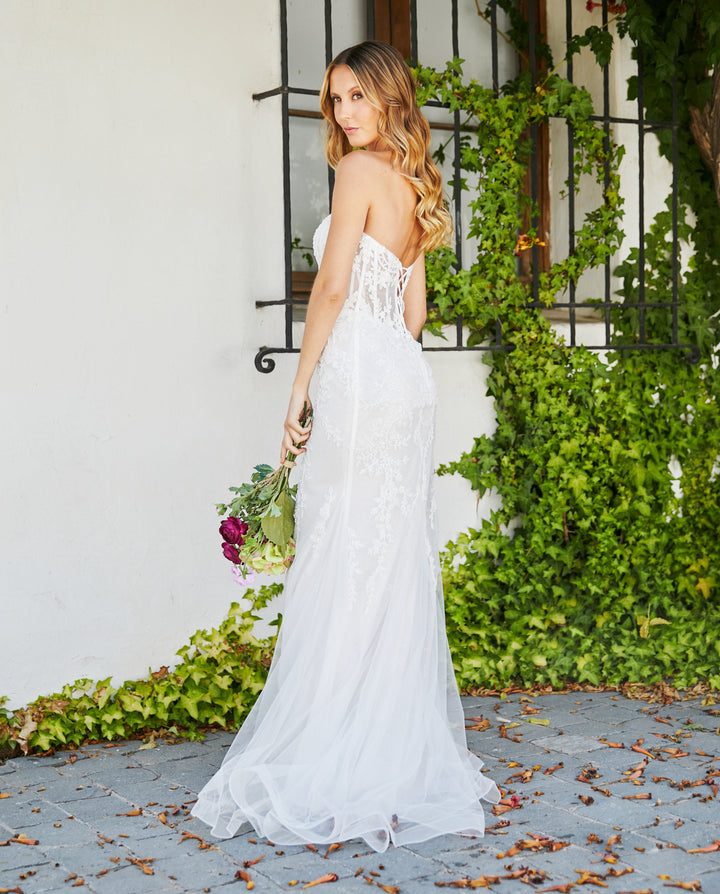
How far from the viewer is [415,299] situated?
3.77 m

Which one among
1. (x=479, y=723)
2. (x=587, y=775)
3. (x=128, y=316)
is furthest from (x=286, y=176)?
(x=587, y=775)

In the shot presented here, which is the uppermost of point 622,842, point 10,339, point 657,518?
point 10,339

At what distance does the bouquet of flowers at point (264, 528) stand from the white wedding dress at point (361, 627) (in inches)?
3.1

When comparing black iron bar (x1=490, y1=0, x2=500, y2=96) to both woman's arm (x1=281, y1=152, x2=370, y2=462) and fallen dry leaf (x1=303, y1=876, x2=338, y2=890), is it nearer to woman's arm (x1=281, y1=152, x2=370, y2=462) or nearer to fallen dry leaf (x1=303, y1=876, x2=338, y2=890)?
woman's arm (x1=281, y1=152, x2=370, y2=462)

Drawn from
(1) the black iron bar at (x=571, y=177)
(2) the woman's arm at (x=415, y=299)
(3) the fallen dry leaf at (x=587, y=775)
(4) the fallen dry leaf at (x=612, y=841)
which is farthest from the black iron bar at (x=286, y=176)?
(4) the fallen dry leaf at (x=612, y=841)

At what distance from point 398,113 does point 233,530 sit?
1.39 metres

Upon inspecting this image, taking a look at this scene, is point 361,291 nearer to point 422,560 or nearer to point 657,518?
point 422,560

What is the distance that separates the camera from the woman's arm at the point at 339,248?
327 cm

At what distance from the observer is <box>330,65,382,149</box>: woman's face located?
3.36m

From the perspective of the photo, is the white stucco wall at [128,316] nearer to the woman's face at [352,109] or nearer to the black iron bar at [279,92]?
the black iron bar at [279,92]

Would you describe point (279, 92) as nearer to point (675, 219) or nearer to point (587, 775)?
point (675, 219)

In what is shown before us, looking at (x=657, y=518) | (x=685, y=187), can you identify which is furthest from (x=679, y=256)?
(x=657, y=518)

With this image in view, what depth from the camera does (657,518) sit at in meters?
5.26

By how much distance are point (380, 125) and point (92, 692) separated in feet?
7.73
